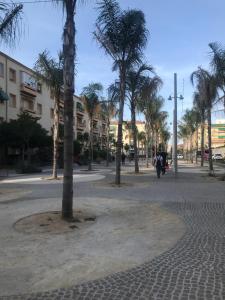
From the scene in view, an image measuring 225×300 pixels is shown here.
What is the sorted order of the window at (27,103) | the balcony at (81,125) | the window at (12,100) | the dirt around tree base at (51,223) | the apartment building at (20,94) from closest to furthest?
the dirt around tree base at (51,223) < the apartment building at (20,94) < the window at (12,100) < the window at (27,103) < the balcony at (81,125)

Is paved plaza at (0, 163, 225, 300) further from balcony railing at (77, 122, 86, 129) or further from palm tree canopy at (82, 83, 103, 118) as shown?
balcony railing at (77, 122, 86, 129)

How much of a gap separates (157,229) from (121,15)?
1233 cm

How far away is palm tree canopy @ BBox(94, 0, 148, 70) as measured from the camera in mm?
19172

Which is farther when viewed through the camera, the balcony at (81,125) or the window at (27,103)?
the balcony at (81,125)

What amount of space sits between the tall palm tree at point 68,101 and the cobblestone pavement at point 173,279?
2.93 metres

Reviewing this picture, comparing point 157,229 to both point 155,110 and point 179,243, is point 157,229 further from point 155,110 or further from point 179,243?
point 155,110

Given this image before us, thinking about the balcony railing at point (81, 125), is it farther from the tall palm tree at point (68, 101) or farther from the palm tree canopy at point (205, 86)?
the tall palm tree at point (68, 101)

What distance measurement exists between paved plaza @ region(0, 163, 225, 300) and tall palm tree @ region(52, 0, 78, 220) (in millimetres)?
880

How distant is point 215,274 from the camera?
20.1ft

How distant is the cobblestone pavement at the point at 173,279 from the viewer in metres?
5.36

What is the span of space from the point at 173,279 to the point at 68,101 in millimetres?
5324

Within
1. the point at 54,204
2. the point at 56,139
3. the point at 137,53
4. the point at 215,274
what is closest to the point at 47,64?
the point at 56,139

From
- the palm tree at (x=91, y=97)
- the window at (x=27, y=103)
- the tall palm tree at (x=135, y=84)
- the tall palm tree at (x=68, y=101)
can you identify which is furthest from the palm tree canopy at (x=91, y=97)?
the tall palm tree at (x=68, y=101)

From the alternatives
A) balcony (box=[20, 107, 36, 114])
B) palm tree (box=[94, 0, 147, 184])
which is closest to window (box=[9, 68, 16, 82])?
balcony (box=[20, 107, 36, 114])
